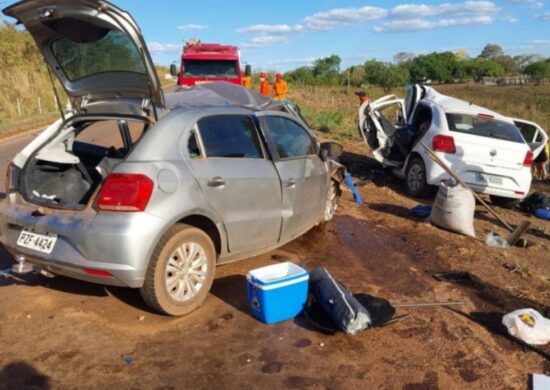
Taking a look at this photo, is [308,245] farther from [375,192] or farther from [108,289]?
[375,192]

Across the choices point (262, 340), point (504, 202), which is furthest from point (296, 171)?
point (504, 202)

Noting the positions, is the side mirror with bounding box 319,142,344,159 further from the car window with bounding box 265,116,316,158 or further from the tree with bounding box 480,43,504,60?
the tree with bounding box 480,43,504,60

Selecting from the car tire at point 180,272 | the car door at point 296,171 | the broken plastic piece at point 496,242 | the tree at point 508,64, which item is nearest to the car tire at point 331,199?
the car door at point 296,171

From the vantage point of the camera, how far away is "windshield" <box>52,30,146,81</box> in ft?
13.8

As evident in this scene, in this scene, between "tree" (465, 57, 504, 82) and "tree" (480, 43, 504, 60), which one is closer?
"tree" (465, 57, 504, 82)

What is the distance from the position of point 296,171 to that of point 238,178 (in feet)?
Result: 3.44

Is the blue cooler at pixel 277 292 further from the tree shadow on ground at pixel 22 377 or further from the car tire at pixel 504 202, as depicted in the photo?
the car tire at pixel 504 202

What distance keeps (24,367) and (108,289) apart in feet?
4.38

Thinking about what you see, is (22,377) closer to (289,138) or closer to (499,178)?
(289,138)

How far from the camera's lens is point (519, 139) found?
30.3ft

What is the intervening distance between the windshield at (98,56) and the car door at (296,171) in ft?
4.72

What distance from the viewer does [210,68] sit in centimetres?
1708

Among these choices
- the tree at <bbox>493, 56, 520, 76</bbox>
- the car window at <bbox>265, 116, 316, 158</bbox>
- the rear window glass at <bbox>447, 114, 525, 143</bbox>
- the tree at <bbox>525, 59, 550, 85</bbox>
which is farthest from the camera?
the tree at <bbox>493, 56, 520, 76</bbox>

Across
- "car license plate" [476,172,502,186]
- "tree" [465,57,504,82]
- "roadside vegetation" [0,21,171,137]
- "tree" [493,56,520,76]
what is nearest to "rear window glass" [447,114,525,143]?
"car license plate" [476,172,502,186]
